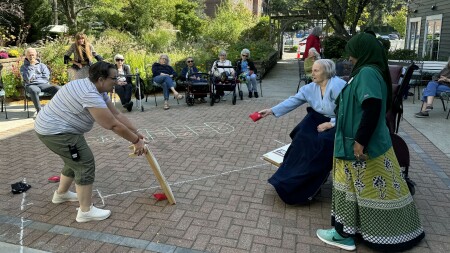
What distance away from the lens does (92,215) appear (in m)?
3.47

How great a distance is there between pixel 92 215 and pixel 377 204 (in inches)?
97.3

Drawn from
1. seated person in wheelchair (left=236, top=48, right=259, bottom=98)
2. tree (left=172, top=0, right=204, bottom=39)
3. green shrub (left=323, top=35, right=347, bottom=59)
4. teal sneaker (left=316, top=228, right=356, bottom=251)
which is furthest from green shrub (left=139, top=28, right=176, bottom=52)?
teal sneaker (left=316, top=228, right=356, bottom=251)

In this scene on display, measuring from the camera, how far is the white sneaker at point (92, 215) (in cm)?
345

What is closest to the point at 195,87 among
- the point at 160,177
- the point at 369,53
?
the point at 160,177

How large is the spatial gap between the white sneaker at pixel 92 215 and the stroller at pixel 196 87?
574cm

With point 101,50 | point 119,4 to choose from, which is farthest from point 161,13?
point 101,50

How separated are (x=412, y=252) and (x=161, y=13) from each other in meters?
25.0

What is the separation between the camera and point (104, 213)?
3535 millimetres

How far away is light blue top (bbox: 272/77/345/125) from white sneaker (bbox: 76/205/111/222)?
6.35ft

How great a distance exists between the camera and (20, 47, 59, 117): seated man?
7.62 metres

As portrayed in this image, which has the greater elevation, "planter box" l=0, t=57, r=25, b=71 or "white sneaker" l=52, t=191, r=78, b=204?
"planter box" l=0, t=57, r=25, b=71

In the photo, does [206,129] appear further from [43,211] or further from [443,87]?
[443,87]

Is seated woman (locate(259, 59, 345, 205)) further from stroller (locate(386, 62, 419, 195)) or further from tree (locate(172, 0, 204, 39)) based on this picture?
tree (locate(172, 0, 204, 39))

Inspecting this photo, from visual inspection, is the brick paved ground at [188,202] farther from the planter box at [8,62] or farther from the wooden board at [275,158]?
the planter box at [8,62]
